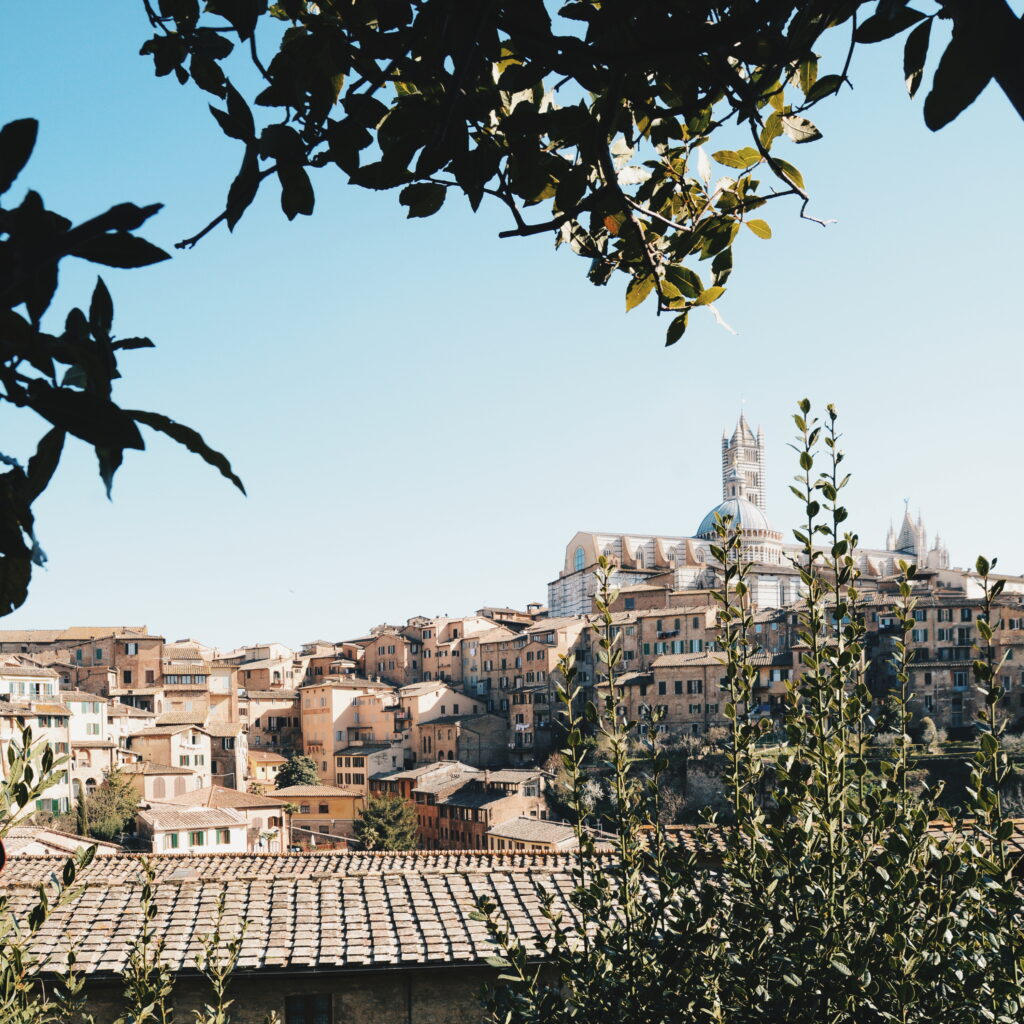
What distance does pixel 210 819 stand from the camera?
3362 cm

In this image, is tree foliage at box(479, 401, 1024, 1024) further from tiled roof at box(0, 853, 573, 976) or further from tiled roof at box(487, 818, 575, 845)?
tiled roof at box(487, 818, 575, 845)

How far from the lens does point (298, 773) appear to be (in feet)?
174

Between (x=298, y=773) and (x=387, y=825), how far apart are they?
43.5 ft

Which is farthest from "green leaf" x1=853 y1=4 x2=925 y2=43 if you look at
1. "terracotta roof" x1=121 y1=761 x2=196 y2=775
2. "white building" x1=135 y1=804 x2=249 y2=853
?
"terracotta roof" x1=121 y1=761 x2=196 y2=775

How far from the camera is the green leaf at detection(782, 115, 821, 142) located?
84.2 inches

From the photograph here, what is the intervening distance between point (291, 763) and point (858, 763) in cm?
5371

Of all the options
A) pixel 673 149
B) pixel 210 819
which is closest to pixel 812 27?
pixel 673 149

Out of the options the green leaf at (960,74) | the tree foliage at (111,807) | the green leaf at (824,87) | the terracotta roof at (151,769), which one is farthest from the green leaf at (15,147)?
the terracotta roof at (151,769)

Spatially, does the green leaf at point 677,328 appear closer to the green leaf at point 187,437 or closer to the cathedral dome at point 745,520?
the green leaf at point 187,437

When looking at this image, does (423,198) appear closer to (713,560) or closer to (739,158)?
(739,158)

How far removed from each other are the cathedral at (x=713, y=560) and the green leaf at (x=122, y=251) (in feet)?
214

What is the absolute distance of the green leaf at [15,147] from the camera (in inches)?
37.2

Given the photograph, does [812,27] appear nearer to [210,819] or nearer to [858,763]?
[858,763]

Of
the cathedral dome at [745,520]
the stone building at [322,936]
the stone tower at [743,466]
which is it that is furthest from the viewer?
the stone tower at [743,466]
